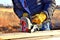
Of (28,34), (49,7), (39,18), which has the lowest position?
(28,34)

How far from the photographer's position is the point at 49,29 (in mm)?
1786

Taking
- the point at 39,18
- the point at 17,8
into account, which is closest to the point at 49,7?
the point at 39,18

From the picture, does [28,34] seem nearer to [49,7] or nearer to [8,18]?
[8,18]

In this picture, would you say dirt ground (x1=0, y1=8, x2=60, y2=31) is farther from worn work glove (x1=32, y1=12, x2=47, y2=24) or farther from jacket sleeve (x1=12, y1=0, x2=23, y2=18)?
worn work glove (x1=32, y1=12, x2=47, y2=24)

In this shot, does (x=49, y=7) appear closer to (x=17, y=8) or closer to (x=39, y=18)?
(x=39, y=18)

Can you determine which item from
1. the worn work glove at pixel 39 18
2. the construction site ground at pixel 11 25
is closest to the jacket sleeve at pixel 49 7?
the worn work glove at pixel 39 18

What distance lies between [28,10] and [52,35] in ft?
0.94

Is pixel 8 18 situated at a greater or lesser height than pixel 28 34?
greater

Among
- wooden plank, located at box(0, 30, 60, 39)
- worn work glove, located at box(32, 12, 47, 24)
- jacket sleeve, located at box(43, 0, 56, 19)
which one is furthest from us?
jacket sleeve, located at box(43, 0, 56, 19)

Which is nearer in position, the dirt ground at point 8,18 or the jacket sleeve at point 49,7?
the dirt ground at point 8,18

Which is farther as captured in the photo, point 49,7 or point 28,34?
point 49,7

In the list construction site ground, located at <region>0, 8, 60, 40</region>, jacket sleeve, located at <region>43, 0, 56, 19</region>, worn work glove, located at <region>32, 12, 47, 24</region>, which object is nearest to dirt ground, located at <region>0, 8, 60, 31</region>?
construction site ground, located at <region>0, 8, 60, 40</region>

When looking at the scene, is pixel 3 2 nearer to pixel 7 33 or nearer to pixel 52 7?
pixel 7 33

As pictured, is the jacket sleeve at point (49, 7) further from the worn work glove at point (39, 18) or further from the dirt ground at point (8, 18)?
the dirt ground at point (8, 18)
